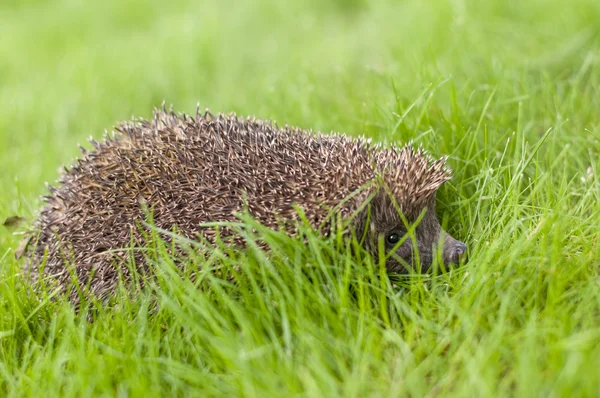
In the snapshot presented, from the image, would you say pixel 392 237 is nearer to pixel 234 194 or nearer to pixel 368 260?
pixel 368 260

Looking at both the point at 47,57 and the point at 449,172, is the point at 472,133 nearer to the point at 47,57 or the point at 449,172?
the point at 449,172

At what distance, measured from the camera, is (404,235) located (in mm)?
3838

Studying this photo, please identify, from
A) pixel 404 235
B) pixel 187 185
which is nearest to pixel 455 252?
pixel 404 235

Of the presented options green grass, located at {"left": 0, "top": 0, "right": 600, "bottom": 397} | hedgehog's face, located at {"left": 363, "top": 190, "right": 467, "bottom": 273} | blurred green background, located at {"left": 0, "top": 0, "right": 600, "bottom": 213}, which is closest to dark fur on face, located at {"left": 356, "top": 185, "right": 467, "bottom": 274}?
hedgehog's face, located at {"left": 363, "top": 190, "right": 467, "bottom": 273}

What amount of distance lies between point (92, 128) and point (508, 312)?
17.5 ft

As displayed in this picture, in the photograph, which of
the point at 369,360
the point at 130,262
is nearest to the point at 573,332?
the point at 369,360

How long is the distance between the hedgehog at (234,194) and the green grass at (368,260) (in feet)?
0.68

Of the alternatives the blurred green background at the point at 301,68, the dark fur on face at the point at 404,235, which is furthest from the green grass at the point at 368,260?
the dark fur on face at the point at 404,235

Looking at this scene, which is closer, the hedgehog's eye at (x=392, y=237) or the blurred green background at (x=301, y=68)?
the hedgehog's eye at (x=392, y=237)

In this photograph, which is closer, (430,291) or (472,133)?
(430,291)

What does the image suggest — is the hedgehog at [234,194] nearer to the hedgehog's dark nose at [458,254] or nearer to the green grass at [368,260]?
the hedgehog's dark nose at [458,254]

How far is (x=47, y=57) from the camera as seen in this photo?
953cm

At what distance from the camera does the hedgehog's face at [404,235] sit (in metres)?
3.75

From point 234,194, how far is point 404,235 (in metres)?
1.00
